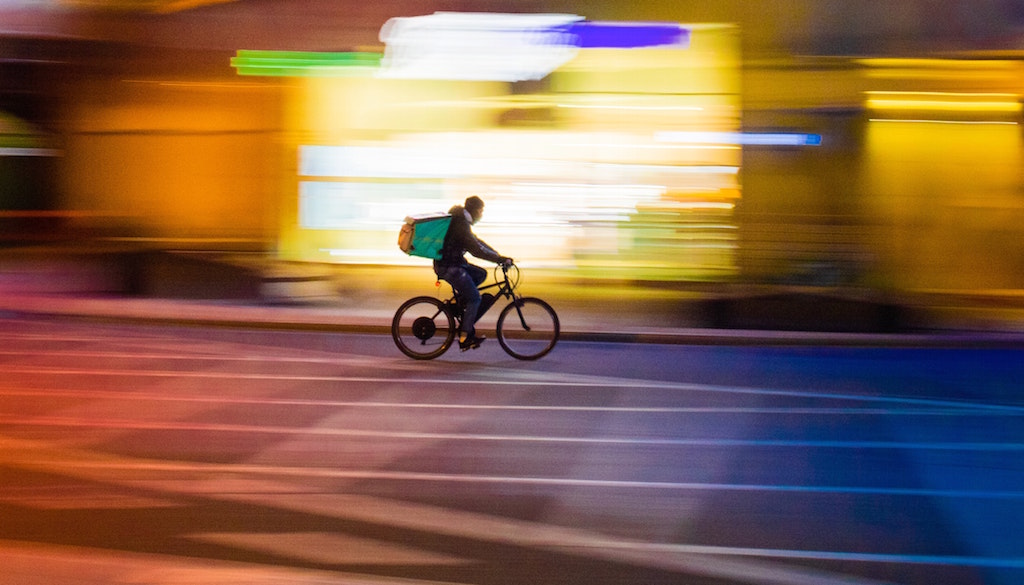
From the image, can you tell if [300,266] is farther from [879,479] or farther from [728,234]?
[879,479]

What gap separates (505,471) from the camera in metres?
7.05

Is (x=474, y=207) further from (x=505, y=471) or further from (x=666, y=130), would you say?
(x=666, y=130)

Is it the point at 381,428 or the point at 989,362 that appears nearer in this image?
the point at 381,428

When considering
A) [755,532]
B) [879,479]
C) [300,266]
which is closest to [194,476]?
[755,532]

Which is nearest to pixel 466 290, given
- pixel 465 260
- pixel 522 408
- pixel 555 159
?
pixel 465 260

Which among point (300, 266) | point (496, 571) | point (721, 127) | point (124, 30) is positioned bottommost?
point (496, 571)

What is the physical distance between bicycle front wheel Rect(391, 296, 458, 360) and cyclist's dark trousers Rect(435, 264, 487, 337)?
0.75 ft

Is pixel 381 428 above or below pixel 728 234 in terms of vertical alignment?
below

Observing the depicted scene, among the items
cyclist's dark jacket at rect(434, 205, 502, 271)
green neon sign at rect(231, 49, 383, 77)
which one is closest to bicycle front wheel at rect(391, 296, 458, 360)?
cyclist's dark jacket at rect(434, 205, 502, 271)

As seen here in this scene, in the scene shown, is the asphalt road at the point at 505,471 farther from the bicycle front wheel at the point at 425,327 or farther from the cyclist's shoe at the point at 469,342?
the bicycle front wheel at the point at 425,327

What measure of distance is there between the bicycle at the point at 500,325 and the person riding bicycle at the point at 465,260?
6.1 inches

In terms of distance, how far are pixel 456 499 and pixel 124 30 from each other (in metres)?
15.6

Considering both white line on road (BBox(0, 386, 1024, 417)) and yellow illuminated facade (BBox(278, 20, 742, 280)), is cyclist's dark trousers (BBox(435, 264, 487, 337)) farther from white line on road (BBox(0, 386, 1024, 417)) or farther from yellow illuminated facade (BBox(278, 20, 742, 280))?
yellow illuminated facade (BBox(278, 20, 742, 280))

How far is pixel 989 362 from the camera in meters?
12.6
